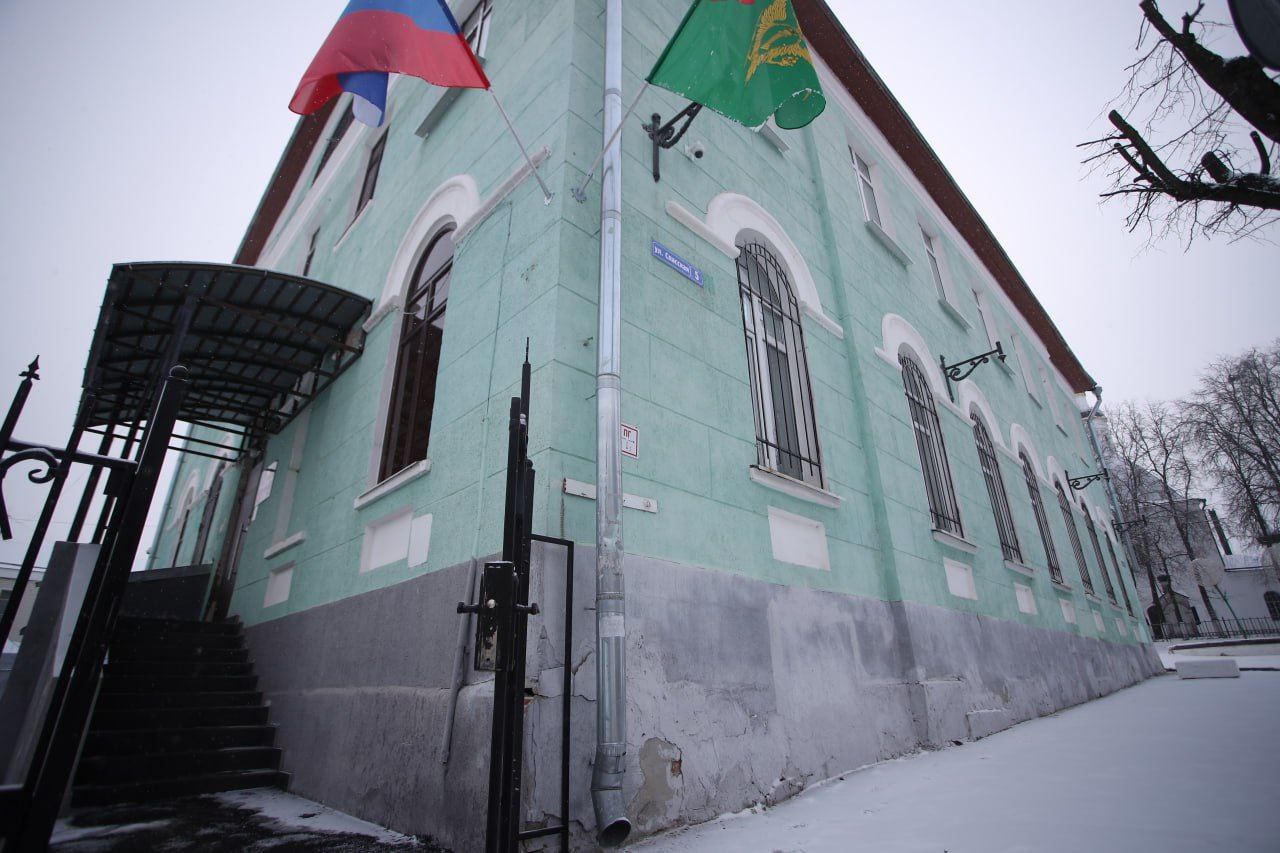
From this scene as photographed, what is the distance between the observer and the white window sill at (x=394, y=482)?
4648 mm

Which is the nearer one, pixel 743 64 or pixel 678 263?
pixel 743 64

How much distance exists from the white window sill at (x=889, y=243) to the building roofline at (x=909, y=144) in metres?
3.19

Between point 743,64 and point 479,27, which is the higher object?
point 479,27

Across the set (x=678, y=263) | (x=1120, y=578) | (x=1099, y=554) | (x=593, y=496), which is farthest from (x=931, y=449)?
(x=1120, y=578)

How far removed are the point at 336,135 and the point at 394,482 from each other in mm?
9985

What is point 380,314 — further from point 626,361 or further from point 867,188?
point 867,188

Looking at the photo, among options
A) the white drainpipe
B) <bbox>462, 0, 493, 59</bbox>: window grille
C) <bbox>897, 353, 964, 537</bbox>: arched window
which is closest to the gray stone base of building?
the white drainpipe

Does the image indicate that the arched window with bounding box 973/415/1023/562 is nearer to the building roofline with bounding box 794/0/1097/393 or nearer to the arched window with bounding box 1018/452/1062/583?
the arched window with bounding box 1018/452/1062/583

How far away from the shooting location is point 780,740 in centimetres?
420

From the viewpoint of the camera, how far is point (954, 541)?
729cm

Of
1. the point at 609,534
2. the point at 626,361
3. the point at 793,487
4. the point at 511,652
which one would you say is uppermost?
the point at 626,361

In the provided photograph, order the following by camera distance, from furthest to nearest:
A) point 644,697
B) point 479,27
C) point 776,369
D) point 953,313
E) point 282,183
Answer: point 282,183
point 953,313
point 479,27
point 776,369
point 644,697

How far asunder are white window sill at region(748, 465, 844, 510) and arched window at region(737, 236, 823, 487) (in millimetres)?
203

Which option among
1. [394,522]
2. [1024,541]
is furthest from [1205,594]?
[394,522]
